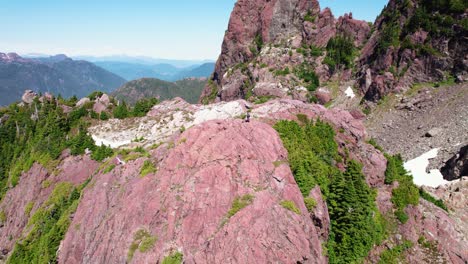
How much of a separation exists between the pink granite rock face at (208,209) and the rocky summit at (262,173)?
10 centimetres

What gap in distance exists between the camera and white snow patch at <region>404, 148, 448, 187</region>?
Result: 50531 millimetres

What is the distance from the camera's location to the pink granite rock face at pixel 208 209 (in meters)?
21.0

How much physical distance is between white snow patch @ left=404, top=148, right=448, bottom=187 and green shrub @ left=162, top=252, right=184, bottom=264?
148 ft

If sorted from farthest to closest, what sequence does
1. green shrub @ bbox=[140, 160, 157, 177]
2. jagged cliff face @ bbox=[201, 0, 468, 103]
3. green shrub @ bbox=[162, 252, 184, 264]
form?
jagged cliff face @ bbox=[201, 0, 468, 103] < green shrub @ bbox=[140, 160, 157, 177] < green shrub @ bbox=[162, 252, 184, 264]

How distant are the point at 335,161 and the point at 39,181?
4800 cm

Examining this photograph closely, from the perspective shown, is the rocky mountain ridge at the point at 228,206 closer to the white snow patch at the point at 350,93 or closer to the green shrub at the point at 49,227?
the green shrub at the point at 49,227

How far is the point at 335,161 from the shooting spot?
33.6 metres

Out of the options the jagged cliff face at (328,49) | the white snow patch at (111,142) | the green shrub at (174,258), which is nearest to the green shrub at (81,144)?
the white snow patch at (111,142)

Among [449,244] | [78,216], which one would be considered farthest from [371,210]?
[78,216]

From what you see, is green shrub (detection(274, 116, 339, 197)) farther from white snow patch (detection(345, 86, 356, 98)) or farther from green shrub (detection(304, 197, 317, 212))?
white snow patch (detection(345, 86, 356, 98))

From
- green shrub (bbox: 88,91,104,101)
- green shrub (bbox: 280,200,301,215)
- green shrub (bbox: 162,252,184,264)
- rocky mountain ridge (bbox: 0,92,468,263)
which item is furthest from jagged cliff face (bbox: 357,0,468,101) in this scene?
green shrub (bbox: 162,252,184,264)

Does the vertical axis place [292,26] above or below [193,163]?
above

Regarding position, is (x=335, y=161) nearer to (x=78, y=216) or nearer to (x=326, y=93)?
(x=78, y=216)

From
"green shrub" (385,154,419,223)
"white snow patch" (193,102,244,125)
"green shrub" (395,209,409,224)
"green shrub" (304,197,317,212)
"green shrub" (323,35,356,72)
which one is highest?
"green shrub" (323,35,356,72)
